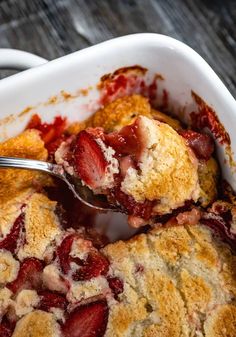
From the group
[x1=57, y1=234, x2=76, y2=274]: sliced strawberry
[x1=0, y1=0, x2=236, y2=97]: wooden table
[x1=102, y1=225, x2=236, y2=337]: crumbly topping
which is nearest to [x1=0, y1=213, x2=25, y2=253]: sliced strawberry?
[x1=57, y1=234, x2=76, y2=274]: sliced strawberry

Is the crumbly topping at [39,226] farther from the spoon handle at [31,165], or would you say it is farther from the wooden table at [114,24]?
the wooden table at [114,24]

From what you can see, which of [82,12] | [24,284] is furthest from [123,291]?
[82,12]

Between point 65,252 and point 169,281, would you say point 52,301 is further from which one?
point 169,281

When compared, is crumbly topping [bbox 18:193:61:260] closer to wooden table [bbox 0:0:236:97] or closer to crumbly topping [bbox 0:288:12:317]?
crumbly topping [bbox 0:288:12:317]

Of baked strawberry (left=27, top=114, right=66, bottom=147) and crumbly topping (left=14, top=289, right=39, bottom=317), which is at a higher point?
baked strawberry (left=27, top=114, right=66, bottom=147)

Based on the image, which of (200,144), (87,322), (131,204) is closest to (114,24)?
(200,144)

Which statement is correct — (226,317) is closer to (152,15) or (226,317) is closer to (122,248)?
(122,248)
